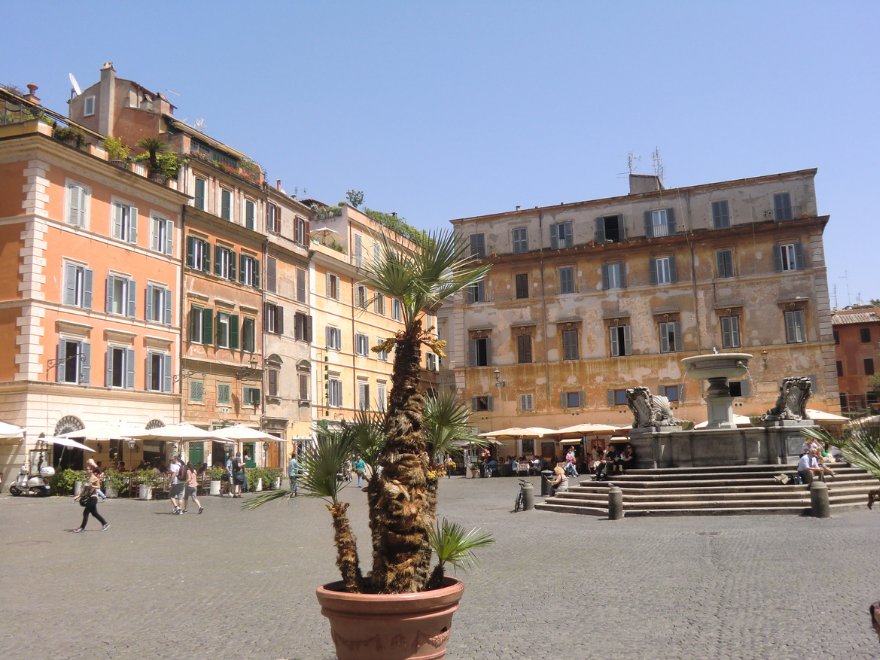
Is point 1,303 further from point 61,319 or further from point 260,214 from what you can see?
point 260,214

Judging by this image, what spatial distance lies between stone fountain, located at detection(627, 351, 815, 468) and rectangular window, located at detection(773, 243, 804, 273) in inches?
932

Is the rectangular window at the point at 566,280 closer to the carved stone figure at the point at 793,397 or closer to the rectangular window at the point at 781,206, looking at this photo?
the rectangular window at the point at 781,206

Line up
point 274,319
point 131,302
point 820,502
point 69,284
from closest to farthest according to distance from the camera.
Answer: point 820,502
point 69,284
point 131,302
point 274,319

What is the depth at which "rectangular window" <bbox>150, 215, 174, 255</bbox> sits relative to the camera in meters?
36.7

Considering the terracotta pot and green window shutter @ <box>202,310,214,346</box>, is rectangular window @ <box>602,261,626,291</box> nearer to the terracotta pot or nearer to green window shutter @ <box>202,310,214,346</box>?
green window shutter @ <box>202,310,214,346</box>

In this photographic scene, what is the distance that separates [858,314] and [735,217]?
34.6 m

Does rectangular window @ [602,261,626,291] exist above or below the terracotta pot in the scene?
above

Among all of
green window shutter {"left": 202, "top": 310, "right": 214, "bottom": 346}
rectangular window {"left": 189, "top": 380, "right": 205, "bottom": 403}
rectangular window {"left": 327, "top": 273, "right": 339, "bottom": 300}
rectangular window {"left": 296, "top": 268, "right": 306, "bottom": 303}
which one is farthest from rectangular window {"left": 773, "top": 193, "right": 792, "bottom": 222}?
rectangular window {"left": 189, "top": 380, "right": 205, "bottom": 403}

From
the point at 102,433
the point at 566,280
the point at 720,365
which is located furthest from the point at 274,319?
the point at 720,365

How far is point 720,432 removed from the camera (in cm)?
2192

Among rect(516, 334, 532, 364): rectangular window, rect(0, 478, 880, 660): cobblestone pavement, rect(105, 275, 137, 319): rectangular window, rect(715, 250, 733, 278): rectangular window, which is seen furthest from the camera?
rect(516, 334, 532, 364): rectangular window

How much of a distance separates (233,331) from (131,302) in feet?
20.7

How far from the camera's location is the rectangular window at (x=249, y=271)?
4188cm

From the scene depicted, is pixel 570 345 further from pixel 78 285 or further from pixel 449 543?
pixel 449 543
